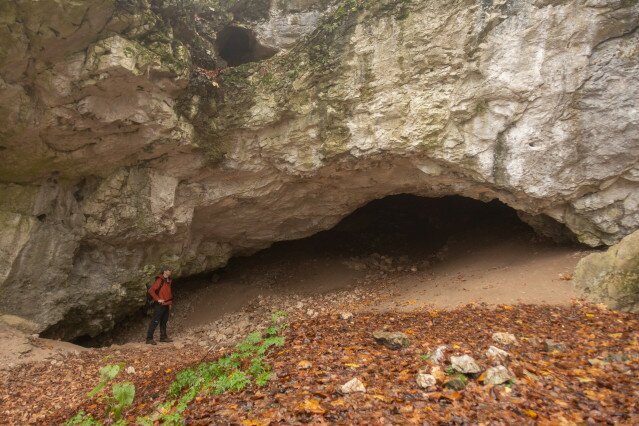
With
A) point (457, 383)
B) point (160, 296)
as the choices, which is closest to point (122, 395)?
point (457, 383)

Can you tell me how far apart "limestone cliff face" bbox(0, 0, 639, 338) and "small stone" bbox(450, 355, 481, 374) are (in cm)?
508

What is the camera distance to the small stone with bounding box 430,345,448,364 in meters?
4.48

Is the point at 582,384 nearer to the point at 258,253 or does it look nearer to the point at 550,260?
the point at 550,260

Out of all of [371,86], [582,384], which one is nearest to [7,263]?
[371,86]

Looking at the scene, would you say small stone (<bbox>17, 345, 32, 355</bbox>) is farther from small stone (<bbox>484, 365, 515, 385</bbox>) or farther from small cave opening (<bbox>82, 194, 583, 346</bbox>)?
small stone (<bbox>484, 365, 515, 385</bbox>)

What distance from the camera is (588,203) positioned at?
27.3 ft

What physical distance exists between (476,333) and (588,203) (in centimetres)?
469

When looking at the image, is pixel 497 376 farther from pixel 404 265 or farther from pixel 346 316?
pixel 404 265

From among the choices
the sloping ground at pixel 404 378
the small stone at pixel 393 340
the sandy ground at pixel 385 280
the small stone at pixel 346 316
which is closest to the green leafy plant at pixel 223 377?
the sloping ground at pixel 404 378

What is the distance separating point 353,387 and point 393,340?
4.61 ft

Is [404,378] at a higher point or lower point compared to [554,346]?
lower

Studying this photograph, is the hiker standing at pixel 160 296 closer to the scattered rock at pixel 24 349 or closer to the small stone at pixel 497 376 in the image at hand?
the scattered rock at pixel 24 349

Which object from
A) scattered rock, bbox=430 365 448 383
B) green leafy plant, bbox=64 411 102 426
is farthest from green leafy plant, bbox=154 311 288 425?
scattered rock, bbox=430 365 448 383

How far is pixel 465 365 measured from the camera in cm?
418
